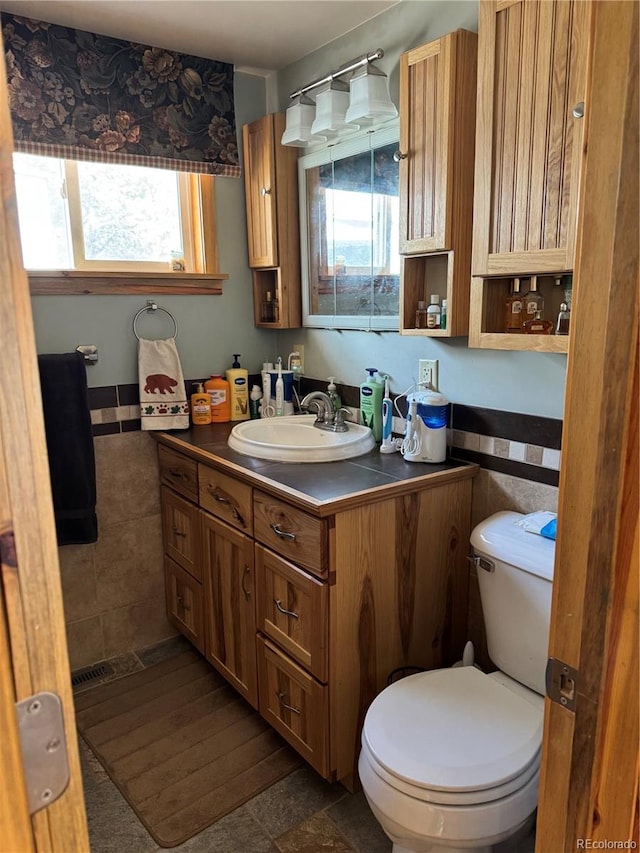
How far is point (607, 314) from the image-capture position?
59 centimetres

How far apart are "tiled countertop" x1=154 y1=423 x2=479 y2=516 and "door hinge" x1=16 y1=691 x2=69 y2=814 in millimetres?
1053

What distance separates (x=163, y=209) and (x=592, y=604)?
2.25 meters

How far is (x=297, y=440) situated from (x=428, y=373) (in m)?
0.57

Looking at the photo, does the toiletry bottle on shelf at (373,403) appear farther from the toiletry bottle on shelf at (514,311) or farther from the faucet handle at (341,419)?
the toiletry bottle on shelf at (514,311)

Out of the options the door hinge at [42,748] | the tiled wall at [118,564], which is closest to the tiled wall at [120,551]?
the tiled wall at [118,564]

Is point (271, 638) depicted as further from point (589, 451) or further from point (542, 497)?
point (589, 451)

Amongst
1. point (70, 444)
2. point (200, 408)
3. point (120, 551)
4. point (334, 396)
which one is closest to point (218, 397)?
point (200, 408)

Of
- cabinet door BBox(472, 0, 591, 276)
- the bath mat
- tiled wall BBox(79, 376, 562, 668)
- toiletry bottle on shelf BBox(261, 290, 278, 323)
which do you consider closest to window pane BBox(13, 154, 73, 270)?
tiled wall BBox(79, 376, 562, 668)

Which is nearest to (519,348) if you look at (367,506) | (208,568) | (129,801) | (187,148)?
(367,506)

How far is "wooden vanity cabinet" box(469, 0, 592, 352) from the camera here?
1336mm

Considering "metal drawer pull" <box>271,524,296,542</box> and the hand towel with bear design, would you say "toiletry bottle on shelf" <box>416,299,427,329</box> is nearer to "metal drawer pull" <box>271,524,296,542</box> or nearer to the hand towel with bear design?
"metal drawer pull" <box>271,524,296,542</box>

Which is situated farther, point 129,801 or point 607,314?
point 129,801

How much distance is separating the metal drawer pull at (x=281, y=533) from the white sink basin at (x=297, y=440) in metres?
0.26

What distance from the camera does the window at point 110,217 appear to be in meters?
2.14
